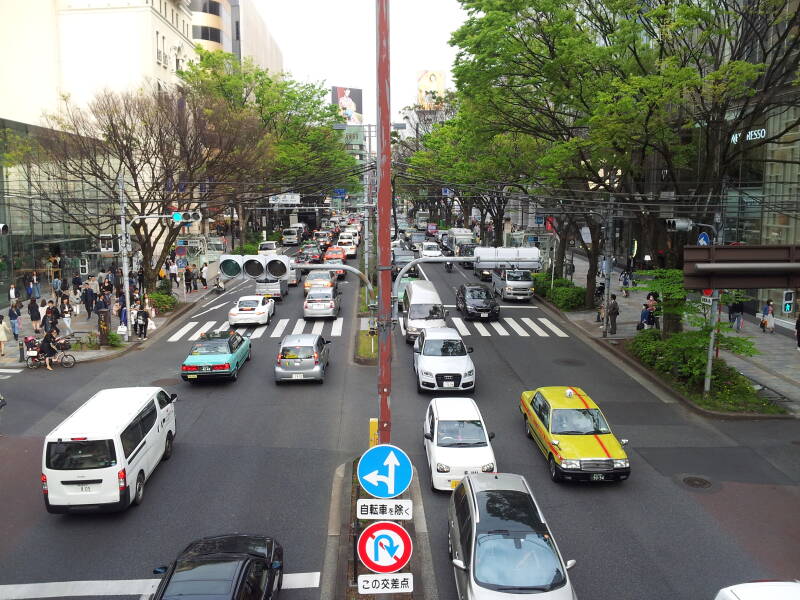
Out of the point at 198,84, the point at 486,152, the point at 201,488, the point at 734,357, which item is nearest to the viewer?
the point at 201,488

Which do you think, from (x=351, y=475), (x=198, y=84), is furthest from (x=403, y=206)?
(x=351, y=475)

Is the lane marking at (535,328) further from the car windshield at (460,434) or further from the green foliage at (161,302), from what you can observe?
the green foliage at (161,302)

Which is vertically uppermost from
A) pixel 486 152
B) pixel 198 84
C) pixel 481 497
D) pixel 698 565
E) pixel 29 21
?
pixel 29 21

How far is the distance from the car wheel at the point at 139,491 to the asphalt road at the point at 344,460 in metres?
0.23

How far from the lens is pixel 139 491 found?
1396 cm

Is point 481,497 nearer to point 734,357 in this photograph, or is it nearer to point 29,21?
point 734,357

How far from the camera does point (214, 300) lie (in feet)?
136

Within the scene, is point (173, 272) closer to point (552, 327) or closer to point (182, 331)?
point (182, 331)

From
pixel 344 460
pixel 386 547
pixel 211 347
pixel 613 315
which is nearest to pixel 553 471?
pixel 344 460

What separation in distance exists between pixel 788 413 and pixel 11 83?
54606 millimetres

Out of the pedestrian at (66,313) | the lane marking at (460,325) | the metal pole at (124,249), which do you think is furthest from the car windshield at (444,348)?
the pedestrian at (66,313)

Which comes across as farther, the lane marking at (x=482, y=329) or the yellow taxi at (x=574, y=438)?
the lane marking at (x=482, y=329)

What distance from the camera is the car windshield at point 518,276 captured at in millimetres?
40812

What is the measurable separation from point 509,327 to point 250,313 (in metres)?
12.4
